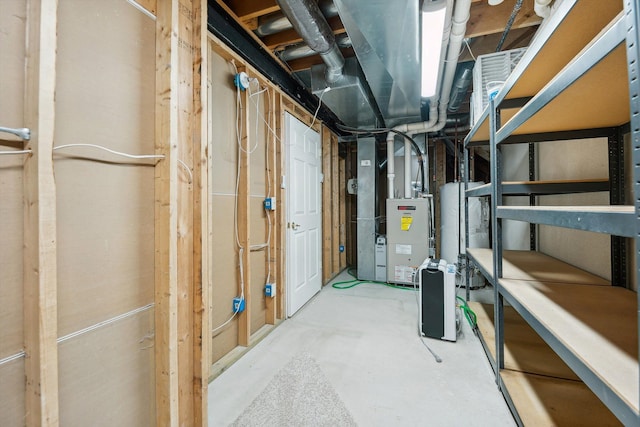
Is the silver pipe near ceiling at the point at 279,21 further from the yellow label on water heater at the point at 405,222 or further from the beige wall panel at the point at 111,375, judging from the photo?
the yellow label on water heater at the point at 405,222

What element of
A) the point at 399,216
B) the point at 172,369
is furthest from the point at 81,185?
the point at 399,216

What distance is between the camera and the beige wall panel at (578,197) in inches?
68.2

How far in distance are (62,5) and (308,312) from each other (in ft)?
9.18

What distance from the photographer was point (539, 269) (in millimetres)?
1908

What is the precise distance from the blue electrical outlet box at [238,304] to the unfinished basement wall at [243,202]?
3 cm

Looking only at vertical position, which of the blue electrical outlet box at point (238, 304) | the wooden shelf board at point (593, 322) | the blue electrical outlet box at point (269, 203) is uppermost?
the blue electrical outlet box at point (269, 203)

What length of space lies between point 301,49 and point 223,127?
3.35ft

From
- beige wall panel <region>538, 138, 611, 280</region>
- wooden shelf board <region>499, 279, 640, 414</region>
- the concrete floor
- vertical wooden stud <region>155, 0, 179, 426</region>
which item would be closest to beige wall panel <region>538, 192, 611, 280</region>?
beige wall panel <region>538, 138, 611, 280</region>

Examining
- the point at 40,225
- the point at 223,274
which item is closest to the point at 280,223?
the point at 223,274

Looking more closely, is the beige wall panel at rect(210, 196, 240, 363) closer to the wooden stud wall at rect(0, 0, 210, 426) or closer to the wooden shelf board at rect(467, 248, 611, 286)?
the wooden stud wall at rect(0, 0, 210, 426)

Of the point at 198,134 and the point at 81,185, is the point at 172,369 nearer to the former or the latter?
the point at 81,185

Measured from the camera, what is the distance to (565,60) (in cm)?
124

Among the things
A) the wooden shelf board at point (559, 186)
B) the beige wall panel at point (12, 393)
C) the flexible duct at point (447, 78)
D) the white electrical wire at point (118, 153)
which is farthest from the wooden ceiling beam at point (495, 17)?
the beige wall panel at point (12, 393)

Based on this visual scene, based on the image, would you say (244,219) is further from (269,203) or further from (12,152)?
(12,152)
